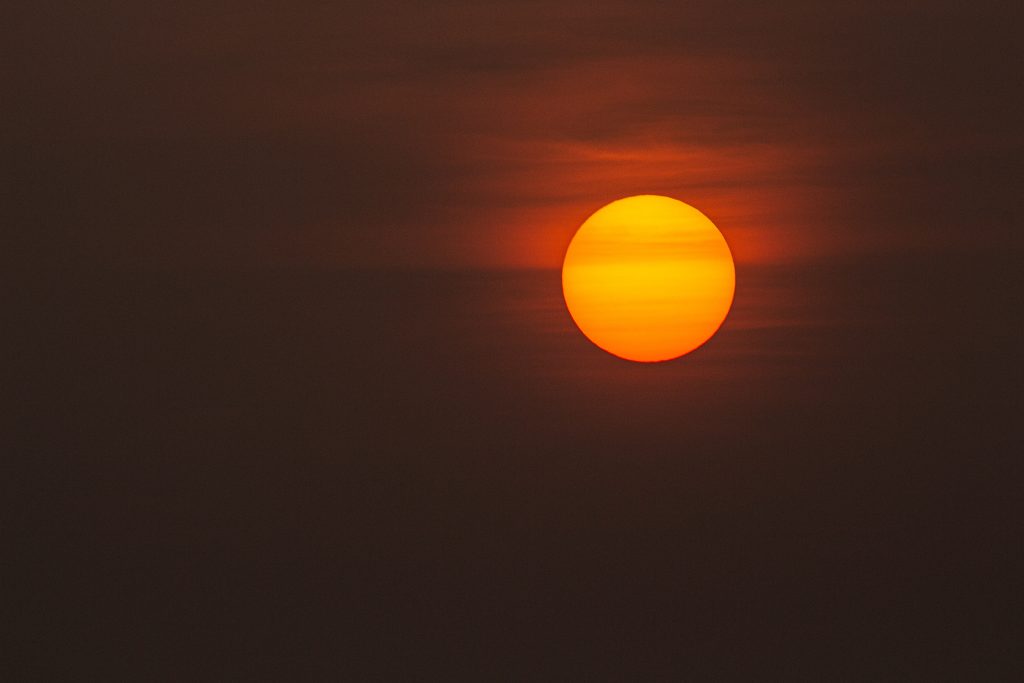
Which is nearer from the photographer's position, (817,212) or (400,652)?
(817,212)

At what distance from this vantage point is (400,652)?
180cm

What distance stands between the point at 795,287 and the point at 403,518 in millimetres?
812

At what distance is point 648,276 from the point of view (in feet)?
5.30

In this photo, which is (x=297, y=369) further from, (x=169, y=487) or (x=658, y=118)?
(x=658, y=118)

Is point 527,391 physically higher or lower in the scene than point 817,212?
lower

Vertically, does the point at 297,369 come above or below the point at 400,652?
above

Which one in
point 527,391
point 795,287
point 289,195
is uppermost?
point 289,195

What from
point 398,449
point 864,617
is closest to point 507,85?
point 398,449

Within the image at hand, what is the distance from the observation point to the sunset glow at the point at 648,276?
5.33 feet

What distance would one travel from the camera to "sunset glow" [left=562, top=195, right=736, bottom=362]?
162 cm

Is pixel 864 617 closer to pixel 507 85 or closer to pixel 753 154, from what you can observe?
pixel 753 154

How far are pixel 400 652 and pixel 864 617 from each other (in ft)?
2.75

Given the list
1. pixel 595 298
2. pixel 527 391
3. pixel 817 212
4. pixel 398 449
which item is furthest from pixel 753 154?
pixel 398 449

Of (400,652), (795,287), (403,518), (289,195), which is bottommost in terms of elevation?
(400,652)
